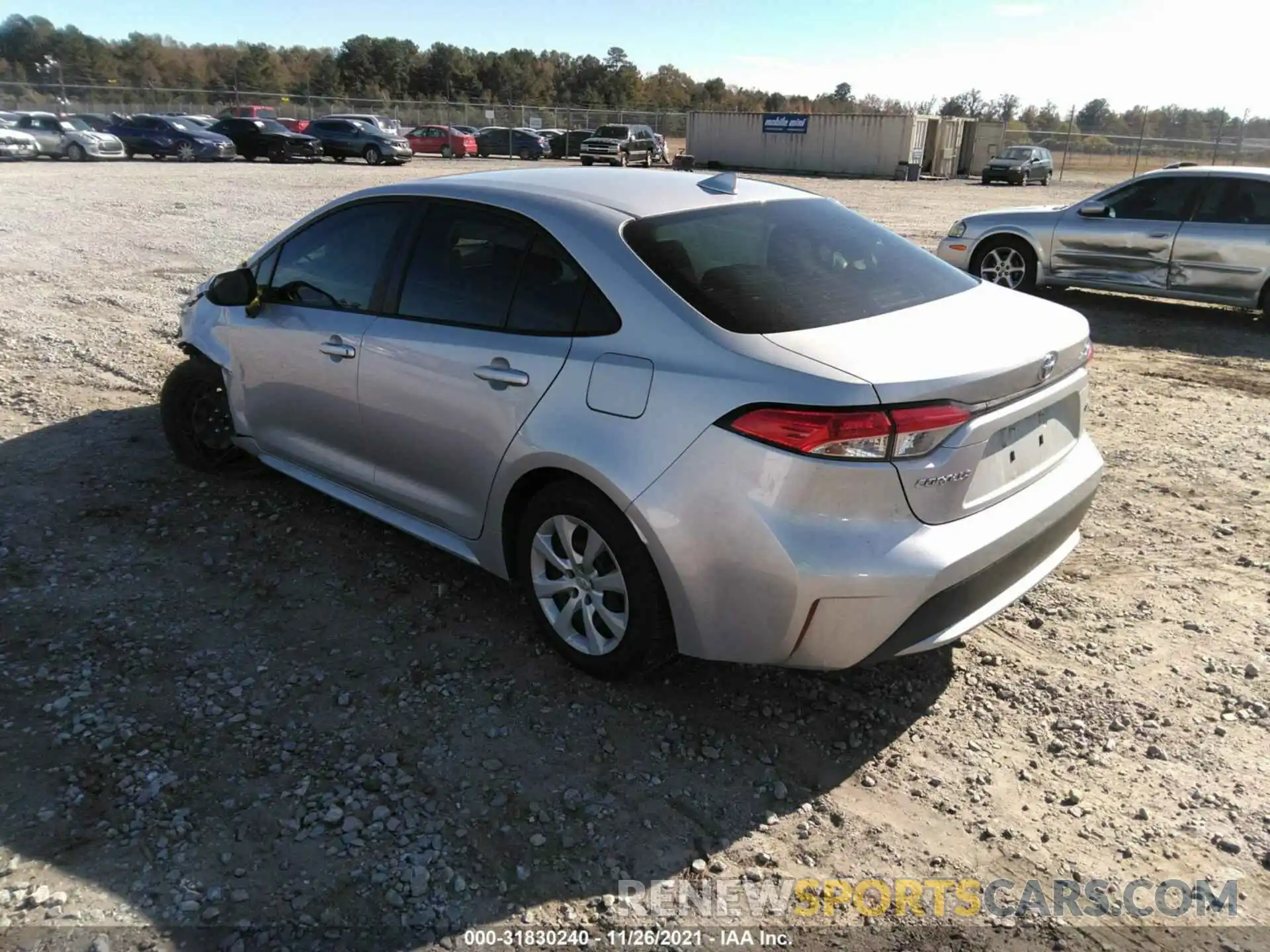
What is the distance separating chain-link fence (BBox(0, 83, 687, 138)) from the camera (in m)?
44.1

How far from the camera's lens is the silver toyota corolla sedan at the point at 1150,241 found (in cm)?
916

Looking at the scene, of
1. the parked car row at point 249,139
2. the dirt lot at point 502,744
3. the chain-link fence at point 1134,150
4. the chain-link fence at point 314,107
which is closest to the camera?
the dirt lot at point 502,744

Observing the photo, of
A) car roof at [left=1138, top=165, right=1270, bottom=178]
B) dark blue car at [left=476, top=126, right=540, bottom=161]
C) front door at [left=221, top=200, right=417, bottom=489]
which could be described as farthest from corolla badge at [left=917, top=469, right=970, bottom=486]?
dark blue car at [left=476, top=126, right=540, bottom=161]

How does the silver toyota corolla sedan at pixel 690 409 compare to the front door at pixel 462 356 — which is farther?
the front door at pixel 462 356

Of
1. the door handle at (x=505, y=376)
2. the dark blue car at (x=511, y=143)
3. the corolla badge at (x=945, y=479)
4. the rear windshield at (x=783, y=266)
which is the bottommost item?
the corolla badge at (x=945, y=479)

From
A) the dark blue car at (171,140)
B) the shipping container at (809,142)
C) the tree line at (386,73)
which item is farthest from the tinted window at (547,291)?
the tree line at (386,73)

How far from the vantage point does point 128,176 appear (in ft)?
77.7

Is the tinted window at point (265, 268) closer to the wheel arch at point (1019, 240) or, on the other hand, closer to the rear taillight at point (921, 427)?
the rear taillight at point (921, 427)

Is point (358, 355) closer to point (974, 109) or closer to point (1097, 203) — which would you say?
point (1097, 203)

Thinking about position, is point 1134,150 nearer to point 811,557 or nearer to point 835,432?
point 835,432

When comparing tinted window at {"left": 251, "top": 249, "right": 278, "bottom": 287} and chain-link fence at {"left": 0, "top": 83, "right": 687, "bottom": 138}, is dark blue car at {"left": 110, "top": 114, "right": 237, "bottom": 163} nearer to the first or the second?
chain-link fence at {"left": 0, "top": 83, "right": 687, "bottom": 138}

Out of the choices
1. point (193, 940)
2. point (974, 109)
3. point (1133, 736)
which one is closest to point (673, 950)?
point (193, 940)

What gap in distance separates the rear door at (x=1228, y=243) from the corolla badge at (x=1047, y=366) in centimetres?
777

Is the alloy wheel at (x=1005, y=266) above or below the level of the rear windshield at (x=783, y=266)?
below
